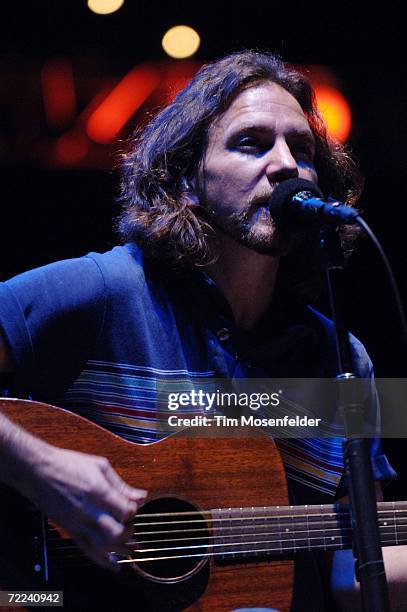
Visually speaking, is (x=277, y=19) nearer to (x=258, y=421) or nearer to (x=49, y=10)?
(x=49, y=10)

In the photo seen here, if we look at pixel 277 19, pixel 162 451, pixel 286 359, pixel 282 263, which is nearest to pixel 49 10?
pixel 277 19

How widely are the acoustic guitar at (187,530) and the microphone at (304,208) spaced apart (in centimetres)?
54

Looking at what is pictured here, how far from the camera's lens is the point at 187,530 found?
1.87 metres

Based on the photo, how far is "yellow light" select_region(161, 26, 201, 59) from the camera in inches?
134

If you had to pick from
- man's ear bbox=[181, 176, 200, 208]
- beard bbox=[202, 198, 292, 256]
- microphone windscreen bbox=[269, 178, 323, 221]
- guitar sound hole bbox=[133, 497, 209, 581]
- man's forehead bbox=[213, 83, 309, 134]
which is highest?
man's forehead bbox=[213, 83, 309, 134]

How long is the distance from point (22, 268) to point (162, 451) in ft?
5.26

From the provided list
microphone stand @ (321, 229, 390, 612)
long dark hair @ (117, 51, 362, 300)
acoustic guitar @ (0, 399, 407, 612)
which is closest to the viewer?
microphone stand @ (321, 229, 390, 612)

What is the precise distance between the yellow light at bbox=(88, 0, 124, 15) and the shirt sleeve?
5.15 ft

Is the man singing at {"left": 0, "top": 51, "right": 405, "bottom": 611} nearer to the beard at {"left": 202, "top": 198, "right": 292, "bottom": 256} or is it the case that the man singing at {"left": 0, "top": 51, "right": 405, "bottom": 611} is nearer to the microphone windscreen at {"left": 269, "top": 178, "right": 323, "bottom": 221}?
the beard at {"left": 202, "top": 198, "right": 292, "bottom": 256}

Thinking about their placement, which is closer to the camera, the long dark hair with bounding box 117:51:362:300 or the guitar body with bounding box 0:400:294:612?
the guitar body with bounding box 0:400:294:612

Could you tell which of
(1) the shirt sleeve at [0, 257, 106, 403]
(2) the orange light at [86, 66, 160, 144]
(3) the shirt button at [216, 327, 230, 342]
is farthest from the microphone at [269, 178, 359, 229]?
(2) the orange light at [86, 66, 160, 144]

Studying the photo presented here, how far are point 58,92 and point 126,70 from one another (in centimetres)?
30

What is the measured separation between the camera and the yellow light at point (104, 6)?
324 centimetres

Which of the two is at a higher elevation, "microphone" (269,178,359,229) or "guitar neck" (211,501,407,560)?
"microphone" (269,178,359,229)
